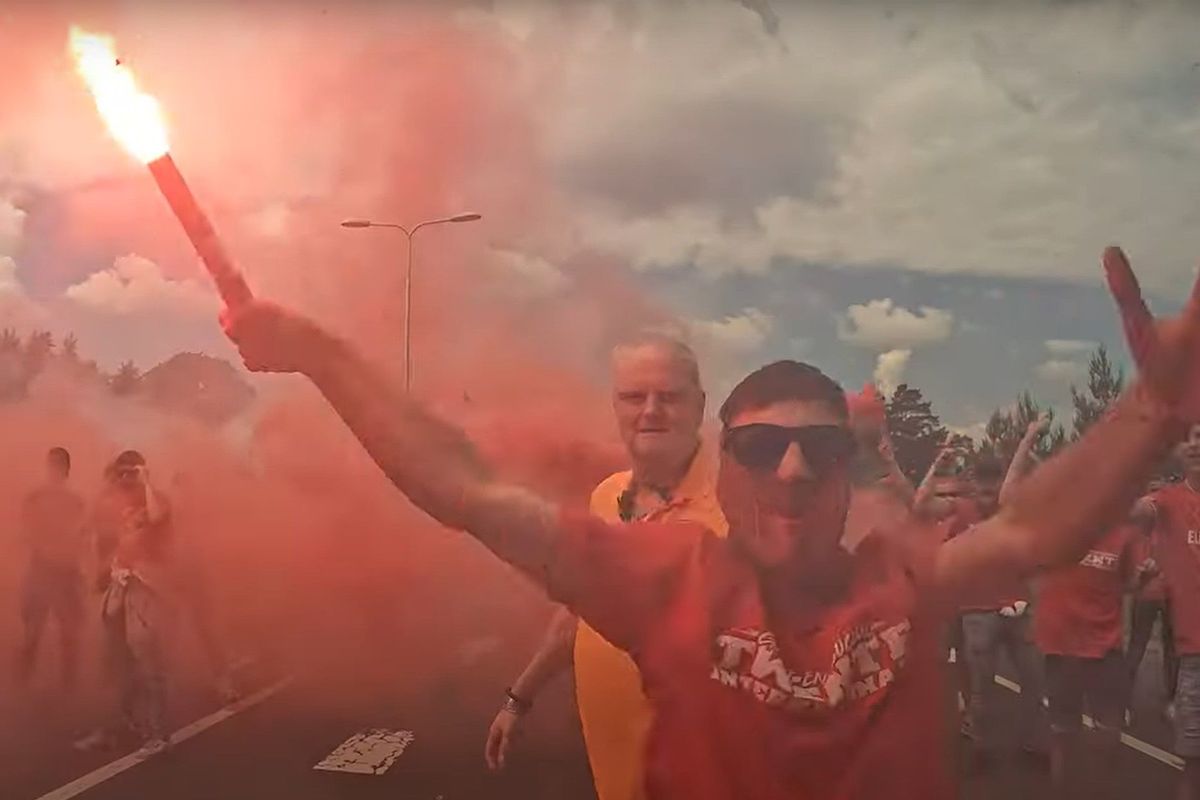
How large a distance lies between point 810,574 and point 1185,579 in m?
0.99

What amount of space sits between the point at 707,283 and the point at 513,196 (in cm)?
54

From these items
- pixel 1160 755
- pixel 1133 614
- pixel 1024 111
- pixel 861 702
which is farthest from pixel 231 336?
pixel 1160 755

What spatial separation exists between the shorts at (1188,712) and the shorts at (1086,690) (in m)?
0.14

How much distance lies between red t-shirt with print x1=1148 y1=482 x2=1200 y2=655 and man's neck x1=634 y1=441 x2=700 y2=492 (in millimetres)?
1162

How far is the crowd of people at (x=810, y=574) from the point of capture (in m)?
2.60

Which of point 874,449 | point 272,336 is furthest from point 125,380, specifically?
point 874,449

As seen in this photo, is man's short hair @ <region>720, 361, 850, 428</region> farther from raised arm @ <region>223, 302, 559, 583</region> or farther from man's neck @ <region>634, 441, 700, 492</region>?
raised arm @ <region>223, 302, 559, 583</region>

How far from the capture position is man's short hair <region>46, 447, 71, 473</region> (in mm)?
2881

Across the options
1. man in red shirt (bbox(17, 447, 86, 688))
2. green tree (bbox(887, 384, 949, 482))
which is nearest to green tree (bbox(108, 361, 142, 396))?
man in red shirt (bbox(17, 447, 86, 688))

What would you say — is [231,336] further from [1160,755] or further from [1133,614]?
[1160,755]

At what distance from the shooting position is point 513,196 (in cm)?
283

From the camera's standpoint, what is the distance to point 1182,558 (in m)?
2.81

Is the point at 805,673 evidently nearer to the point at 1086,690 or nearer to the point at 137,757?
the point at 1086,690

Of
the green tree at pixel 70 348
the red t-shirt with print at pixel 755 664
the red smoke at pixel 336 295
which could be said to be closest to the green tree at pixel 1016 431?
the red t-shirt with print at pixel 755 664
